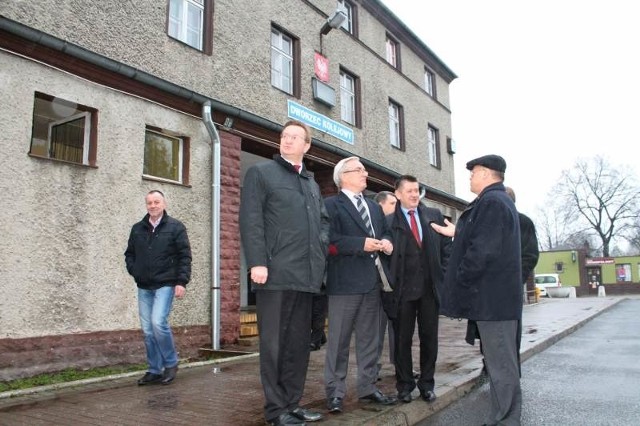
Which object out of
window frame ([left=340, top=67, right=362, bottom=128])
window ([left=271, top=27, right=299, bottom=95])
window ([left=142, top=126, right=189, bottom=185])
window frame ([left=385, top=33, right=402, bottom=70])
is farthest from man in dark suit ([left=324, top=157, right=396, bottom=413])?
window frame ([left=385, top=33, right=402, bottom=70])

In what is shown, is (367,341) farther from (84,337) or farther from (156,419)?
(84,337)

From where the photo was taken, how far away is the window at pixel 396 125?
15507 millimetres

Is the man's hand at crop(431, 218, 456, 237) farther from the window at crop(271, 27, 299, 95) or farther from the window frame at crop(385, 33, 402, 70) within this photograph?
the window frame at crop(385, 33, 402, 70)

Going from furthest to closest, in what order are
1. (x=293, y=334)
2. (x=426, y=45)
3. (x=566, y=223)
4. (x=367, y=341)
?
(x=566, y=223) → (x=426, y=45) → (x=367, y=341) → (x=293, y=334)

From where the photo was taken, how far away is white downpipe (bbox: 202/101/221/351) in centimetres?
825

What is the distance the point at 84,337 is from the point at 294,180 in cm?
422

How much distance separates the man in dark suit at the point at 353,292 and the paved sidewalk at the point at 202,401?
0.18 m

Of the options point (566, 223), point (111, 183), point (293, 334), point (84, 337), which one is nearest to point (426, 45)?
point (111, 183)

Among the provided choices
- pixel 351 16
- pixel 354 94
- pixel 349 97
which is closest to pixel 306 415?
pixel 349 97

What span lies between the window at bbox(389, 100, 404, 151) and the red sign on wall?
365cm

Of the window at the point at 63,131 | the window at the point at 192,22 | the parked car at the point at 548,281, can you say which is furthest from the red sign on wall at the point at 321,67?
the parked car at the point at 548,281

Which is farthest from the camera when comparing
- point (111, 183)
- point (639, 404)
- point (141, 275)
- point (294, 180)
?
point (111, 183)

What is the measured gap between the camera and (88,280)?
6.73 metres

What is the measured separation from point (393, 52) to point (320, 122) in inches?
243
